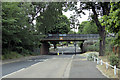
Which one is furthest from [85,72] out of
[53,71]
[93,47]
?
[93,47]

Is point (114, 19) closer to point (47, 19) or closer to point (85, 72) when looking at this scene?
point (85, 72)

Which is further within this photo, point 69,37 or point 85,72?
point 69,37

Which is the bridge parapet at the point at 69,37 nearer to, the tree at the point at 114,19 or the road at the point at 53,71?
the road at the point at 53,71

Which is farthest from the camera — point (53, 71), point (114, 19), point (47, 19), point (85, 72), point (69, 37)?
point (69, 37)

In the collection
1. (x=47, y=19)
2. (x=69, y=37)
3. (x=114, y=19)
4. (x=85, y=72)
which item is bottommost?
(x=85, y=72)

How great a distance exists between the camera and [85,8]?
20672 millimetres

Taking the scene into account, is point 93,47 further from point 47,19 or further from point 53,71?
point 53,71

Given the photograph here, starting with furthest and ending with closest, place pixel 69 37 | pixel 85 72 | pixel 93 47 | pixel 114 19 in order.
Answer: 1. pixel 69 37
2. pixel 93 47
3. pixel 85 72
4. pixel 114 19

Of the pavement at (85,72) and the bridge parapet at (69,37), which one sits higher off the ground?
the bridge parapet at (69,37)

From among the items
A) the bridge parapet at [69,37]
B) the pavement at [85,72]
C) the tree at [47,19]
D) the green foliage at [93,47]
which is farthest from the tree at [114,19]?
the bridge parapet at [69,37]

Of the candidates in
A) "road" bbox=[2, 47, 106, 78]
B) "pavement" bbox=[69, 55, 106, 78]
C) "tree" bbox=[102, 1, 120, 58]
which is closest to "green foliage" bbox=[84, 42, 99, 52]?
"road" bbox=[2, 47, 106, 78]

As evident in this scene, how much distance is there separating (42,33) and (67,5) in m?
14.7

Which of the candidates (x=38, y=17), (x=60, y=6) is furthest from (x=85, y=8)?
(x=38, y=17)

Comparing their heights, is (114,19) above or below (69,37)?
below
